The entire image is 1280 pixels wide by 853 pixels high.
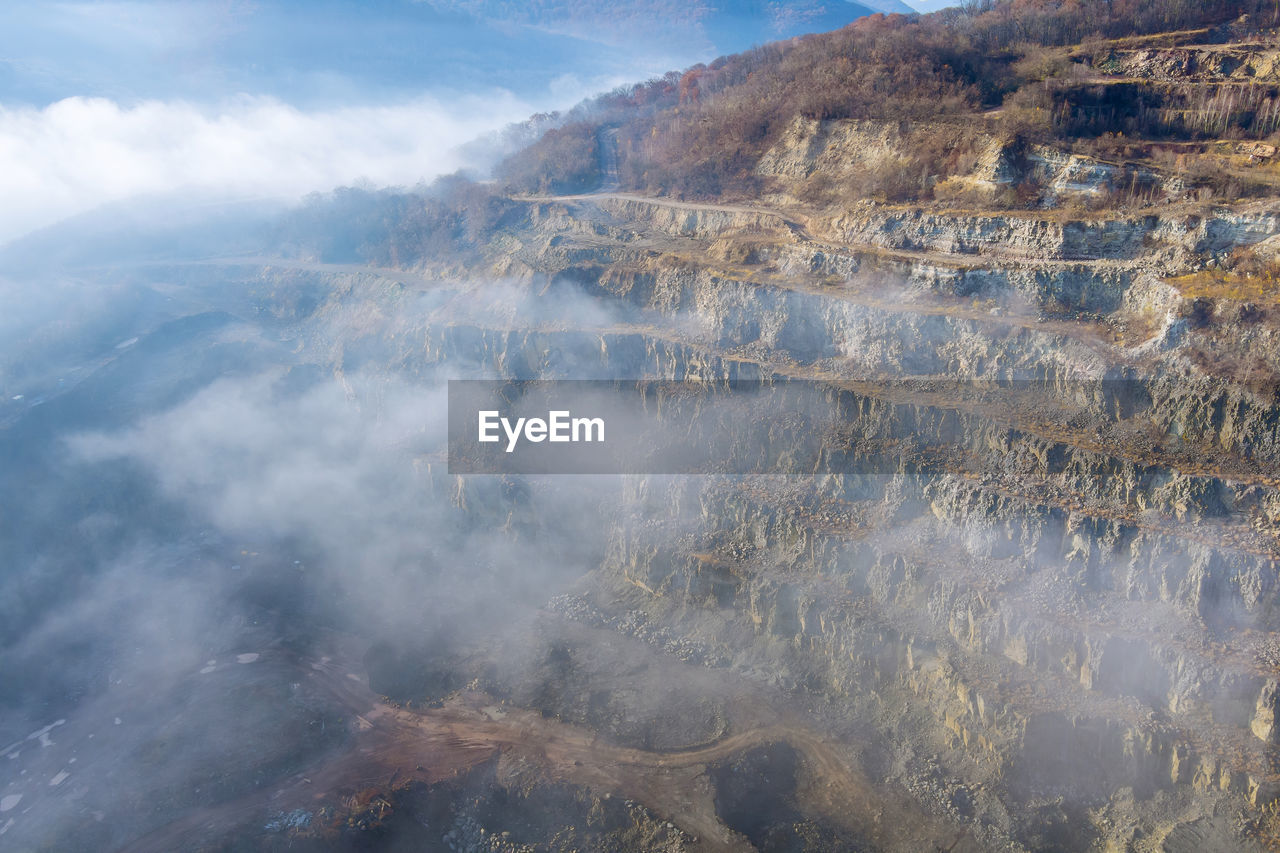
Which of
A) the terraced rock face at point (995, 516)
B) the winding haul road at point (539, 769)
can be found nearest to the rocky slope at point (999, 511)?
the terraced rock face at point (995, 516)

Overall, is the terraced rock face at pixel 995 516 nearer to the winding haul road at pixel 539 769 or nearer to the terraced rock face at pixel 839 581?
the terraced rock face at pixel 839 581


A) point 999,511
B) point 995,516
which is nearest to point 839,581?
point 995,516

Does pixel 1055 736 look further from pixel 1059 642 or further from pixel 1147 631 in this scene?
pixel 1147 631

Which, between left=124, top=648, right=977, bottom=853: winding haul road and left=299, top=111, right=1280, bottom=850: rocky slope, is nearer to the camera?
left=299, top=111, right=1280, bottom=850: rocky slope

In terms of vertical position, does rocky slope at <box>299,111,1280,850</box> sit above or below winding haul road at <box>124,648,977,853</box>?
above

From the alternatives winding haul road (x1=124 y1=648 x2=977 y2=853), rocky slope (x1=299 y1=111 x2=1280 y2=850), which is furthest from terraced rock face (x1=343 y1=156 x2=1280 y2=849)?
winding haul road (x1=124 y1=648 x2=977 y2=853)

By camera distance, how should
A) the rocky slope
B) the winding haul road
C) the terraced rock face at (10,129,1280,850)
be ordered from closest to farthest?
the rocky slope < the terraced rock face at (10,129,1280,850) < the winding haul road

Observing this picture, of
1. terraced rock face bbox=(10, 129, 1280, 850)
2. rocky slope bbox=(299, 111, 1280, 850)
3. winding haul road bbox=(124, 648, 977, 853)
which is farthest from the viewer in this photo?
winding haul road bbox=(124, 648, 977, 853)

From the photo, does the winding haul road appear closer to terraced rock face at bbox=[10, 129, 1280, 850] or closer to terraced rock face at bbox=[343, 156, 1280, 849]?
terraced rock face at bbox=[10, 129, 1280, 850]

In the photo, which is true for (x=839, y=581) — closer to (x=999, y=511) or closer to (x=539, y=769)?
(x=999, y=511)
